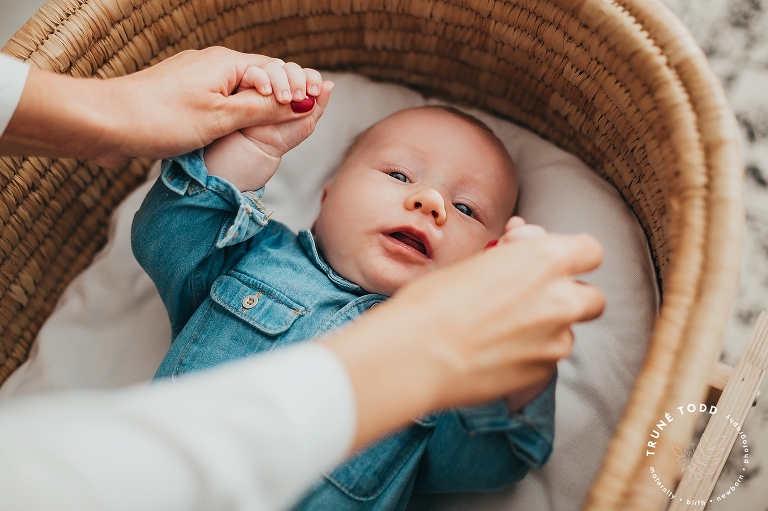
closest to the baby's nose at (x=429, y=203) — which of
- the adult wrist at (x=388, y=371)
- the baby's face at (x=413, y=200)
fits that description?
the baby's face at (x=413, y=200)

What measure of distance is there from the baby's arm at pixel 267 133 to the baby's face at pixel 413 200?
119 mm

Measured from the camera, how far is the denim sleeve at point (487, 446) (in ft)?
2.10

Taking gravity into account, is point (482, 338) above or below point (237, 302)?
above

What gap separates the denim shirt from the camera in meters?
0.73

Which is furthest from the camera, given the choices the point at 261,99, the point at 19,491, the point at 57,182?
the point at 57,182

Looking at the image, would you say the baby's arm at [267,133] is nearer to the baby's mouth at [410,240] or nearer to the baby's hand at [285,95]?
the baby's hand at [285,95]

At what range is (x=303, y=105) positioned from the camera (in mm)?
835

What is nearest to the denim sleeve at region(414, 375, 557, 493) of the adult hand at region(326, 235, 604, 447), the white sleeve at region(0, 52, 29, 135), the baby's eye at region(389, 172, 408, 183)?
the adult hand at region(326, 235, 604, 447)

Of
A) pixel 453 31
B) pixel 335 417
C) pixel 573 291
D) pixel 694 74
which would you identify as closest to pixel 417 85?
pixel 453 31

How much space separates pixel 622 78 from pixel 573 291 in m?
0.44

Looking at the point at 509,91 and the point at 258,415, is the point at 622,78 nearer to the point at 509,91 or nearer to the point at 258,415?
the point at 509,91

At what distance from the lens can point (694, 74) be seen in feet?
2.24

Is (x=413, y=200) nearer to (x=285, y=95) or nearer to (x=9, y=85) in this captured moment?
(x=285, y=95)

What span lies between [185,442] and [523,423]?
1.30 feet
